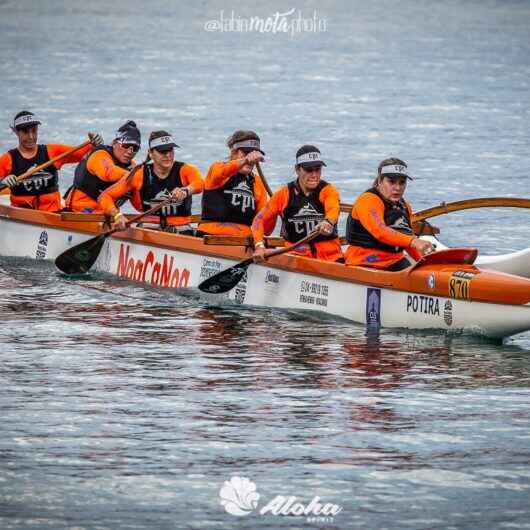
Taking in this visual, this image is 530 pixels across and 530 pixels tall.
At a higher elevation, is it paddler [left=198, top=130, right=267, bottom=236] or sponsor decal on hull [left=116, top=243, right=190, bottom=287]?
paddler [left=198, top=130, right=267, bottom=236]

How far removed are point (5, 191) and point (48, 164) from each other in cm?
237

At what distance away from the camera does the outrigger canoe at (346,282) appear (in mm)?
15992

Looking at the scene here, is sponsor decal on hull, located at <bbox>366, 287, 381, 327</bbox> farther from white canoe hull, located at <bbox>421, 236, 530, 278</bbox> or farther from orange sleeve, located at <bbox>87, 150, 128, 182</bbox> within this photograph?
orange sleeve, located at <bbox>87, 150, 128, 182</bbox>

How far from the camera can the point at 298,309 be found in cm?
1791

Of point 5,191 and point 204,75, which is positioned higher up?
point 204,75

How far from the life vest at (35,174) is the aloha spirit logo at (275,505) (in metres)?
11.6

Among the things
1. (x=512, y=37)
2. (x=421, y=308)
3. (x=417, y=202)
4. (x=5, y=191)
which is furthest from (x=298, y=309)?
(x=512, y=37)

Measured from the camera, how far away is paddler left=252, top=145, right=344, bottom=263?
17.7 metres

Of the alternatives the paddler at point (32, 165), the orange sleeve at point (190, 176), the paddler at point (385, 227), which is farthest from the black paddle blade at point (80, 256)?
the paddler at point (385, 227)

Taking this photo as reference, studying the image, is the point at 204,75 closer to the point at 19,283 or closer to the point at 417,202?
the point at 417,202

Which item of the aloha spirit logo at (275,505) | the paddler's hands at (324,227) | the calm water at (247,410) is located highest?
the paddler's hands at (324,227)

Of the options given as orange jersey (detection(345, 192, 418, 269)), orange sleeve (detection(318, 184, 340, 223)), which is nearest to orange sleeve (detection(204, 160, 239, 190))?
orange sleeve (detection(318, 184, 340, 223))

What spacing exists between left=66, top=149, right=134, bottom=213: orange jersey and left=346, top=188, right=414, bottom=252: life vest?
4.54 m

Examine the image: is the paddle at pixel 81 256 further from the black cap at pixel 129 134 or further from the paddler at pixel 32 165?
the paddler at pixel 32 165
